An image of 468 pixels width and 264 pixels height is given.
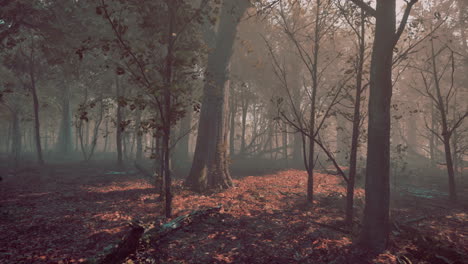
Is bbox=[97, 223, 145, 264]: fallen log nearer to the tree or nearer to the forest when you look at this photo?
the forest

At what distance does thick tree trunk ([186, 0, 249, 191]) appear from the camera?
36.0 ft

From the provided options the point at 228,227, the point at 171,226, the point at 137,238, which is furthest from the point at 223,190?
the point at 137,238

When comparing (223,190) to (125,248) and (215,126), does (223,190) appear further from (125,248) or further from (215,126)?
(125,248)

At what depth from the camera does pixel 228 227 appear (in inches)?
257

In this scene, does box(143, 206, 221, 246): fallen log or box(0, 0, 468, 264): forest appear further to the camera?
box(143, 206, 221, 246): fallen log

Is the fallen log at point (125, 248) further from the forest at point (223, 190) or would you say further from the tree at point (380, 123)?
the tree at point (380, 123)

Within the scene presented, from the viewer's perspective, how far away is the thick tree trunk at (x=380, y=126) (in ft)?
16.1

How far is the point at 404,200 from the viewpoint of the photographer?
33.8 ft

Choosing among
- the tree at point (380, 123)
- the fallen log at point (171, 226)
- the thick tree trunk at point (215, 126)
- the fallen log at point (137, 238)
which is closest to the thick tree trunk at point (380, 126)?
the tree at point (380, 123)

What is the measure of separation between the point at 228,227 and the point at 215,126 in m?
5.48

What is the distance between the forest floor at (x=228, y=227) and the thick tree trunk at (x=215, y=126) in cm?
85

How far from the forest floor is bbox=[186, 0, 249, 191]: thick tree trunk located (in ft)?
2.78

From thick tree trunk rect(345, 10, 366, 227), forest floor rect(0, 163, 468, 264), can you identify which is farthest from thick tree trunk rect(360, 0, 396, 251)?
thick tree trunk rect(345, 10, 366, 227)

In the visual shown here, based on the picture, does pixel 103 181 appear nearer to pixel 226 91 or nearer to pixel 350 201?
pixel 226 91
